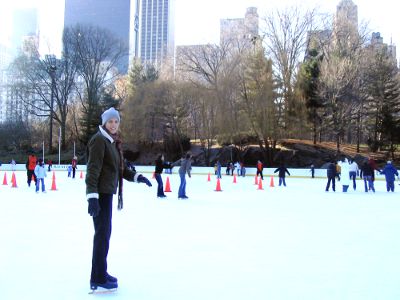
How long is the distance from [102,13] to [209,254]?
113330mm

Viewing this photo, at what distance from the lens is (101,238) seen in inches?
134

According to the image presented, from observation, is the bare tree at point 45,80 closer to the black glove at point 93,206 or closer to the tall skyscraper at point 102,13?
the black glove at point 93,206

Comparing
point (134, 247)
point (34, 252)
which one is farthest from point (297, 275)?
point (34, 252)

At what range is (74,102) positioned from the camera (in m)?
49.6

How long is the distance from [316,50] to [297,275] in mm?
39968

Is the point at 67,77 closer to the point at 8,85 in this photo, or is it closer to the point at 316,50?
the point at 8,85

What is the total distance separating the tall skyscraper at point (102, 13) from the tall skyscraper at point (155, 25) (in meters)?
4.63

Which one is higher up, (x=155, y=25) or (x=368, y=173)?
(x=155, y=25)

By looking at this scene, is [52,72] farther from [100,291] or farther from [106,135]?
[100,291]

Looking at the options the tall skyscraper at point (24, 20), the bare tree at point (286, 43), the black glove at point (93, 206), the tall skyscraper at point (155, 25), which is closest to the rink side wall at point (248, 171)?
the bare tree at point (286, 43)

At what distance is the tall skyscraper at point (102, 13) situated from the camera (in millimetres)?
106688

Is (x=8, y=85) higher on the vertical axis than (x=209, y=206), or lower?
higher

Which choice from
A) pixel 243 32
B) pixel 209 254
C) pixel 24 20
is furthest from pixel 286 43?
pixel 24 20

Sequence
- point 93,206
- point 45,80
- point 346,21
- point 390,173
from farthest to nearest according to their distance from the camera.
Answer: point 45,80 < point 346,21 < point 390,173 < point 93,206
